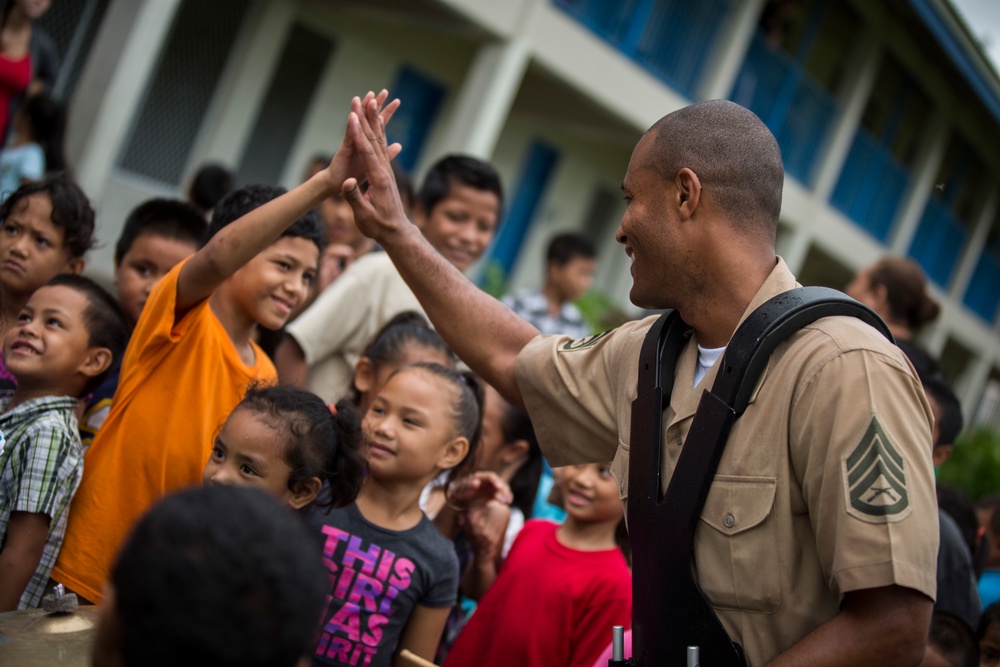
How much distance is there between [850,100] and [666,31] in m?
4.19

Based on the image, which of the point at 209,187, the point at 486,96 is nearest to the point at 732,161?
the point at 209,187

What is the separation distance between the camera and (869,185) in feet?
53.5

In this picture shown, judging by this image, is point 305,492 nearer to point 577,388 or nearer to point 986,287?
point 577,388

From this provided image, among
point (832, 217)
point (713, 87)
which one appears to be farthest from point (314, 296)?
point (832, 217)

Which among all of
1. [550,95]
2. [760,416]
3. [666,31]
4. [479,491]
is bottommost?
[479,491]

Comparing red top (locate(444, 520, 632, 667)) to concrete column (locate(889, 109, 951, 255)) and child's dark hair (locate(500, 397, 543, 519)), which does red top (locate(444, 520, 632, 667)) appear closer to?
child's dark hair (locate(500, 397, 543, 519))

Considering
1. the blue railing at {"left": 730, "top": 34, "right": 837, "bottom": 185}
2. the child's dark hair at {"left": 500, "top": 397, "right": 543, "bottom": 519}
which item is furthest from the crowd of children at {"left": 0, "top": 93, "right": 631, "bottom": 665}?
the blue railing at {"left": 730, "top": 34, "right": 837, "bottom": 185}

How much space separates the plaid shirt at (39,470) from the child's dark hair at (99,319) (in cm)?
28

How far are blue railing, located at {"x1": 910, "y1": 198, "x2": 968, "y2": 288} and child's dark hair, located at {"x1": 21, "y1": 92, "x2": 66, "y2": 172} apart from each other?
15.7 m

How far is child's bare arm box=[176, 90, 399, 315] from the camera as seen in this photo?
2561 millimetres

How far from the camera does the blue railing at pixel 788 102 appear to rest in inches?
516

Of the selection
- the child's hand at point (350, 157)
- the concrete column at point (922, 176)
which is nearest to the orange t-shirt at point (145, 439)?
the child's hand at point (350, 157)

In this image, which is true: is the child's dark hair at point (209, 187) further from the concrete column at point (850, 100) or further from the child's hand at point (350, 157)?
the concrete column at point (850, 100)

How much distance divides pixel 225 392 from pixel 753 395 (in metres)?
1.52
